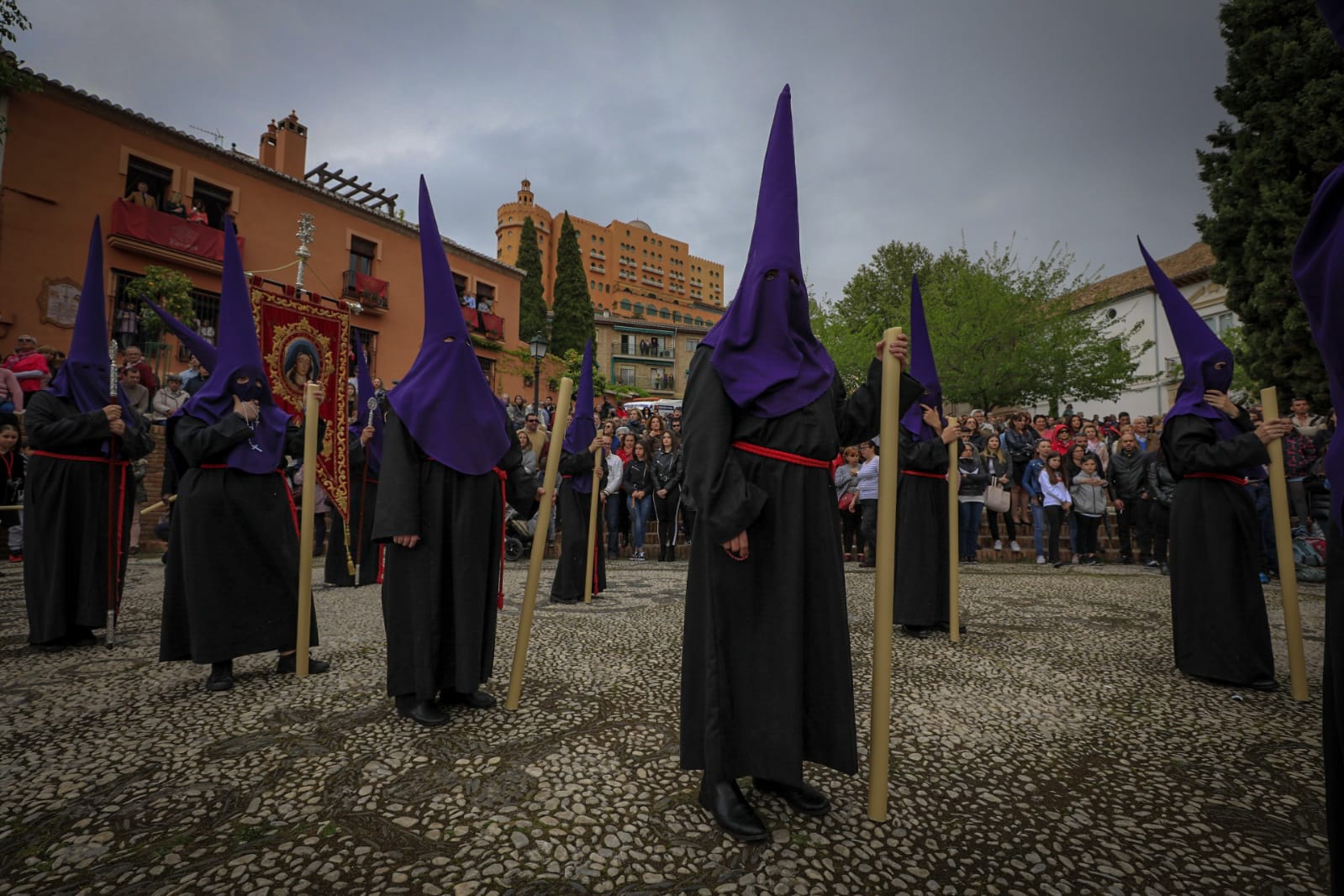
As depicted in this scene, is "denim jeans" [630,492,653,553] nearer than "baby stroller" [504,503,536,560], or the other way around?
"baby stroller" [504,503,536,560]

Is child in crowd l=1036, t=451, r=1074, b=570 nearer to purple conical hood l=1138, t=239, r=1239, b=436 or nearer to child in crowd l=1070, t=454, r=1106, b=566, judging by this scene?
child in crowd l=1070, t=454, r=1106, b=566

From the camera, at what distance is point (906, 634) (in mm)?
5262

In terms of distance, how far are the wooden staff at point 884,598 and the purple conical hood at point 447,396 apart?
7.20 feet

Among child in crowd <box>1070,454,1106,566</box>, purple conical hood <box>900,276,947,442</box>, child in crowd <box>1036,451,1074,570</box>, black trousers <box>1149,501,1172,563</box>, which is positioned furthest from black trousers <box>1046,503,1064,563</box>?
purple conical hood <box>900,276,947,442</box>

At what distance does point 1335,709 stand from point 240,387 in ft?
17.4

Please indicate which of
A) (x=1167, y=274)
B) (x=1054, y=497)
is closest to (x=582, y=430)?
(x=1054, y=497)

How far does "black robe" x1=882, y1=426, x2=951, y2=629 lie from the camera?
209 inches

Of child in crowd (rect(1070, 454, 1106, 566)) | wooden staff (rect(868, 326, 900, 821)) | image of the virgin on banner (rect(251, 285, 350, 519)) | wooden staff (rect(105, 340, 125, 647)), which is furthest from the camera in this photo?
child in crowd (rect(1070, 454, 1106, 566))

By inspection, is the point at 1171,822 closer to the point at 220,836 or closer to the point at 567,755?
the point at 567,755

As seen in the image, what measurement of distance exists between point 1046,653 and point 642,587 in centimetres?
438

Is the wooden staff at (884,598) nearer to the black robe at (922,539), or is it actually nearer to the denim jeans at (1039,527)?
the black robe at (922,539)

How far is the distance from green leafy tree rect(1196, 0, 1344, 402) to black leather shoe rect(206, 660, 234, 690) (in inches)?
720

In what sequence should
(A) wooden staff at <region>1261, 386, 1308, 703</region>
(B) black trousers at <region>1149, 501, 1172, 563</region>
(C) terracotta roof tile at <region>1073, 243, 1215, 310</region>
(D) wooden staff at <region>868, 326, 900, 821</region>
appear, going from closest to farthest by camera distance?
1. (D) wooden staff at <region>868, 326, 900, 821</region>
2. (A) wooden staff at <region>1261, 386, 1308, 703</region>
3. (B) black trousers at <region>1149, 501, 1172, 563</region>
4. (C) terracotta roof tile at <region>1073, 243, 1215, 310</region>

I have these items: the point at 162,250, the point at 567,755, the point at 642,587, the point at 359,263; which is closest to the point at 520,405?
the point at 359,263
